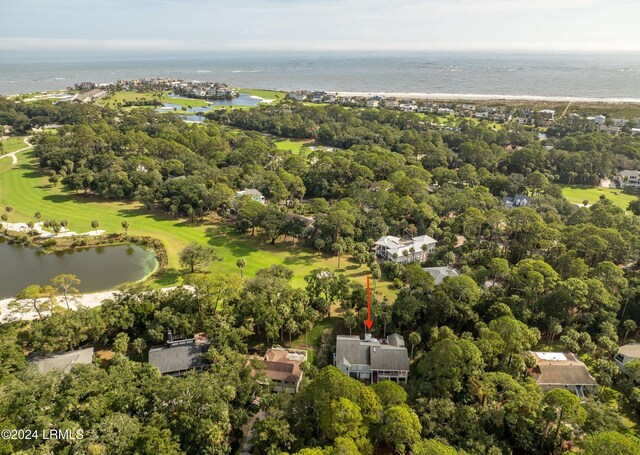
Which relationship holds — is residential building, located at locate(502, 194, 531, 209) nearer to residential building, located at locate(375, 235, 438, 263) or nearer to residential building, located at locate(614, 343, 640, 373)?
residential building, located at locate(375, 235, 438, 263)

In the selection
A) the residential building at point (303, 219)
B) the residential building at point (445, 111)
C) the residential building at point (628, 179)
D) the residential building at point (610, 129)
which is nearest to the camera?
the residential building at point (303, 219)

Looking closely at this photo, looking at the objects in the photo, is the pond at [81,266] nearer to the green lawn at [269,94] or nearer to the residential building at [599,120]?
the residential building at [599,120]

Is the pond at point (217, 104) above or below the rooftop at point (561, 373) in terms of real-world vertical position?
above

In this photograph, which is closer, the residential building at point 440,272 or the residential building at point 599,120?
the residential building at point 440,272

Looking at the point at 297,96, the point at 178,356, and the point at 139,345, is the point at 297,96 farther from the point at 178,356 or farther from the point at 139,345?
the point at 178,356

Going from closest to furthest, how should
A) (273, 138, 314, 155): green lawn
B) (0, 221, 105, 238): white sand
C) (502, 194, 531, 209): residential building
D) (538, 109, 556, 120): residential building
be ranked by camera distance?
(0, 221, 105, 238): white sand → (502, 194, 531, 209): residential building → (273, 138, 314, 155): green lawn → (538, 109, 556, 120): residential building

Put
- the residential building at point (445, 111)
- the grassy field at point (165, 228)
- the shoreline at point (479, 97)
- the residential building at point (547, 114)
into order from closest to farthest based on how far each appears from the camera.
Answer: the grassy field at point (165, 228) < the residential building at point (547, 114) < the residential building at point (445, 111) < the shoreline at point (479, 97)

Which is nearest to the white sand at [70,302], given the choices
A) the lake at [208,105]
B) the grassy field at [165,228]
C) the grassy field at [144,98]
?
the grassy field at [165,228]

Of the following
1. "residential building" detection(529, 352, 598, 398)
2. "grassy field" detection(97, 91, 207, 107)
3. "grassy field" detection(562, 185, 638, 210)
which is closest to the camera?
"residential building" detection(529, 352, 598, 398)

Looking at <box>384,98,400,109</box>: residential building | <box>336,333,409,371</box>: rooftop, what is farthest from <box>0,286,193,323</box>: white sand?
<box>384,98,400,109</box>: residential building
